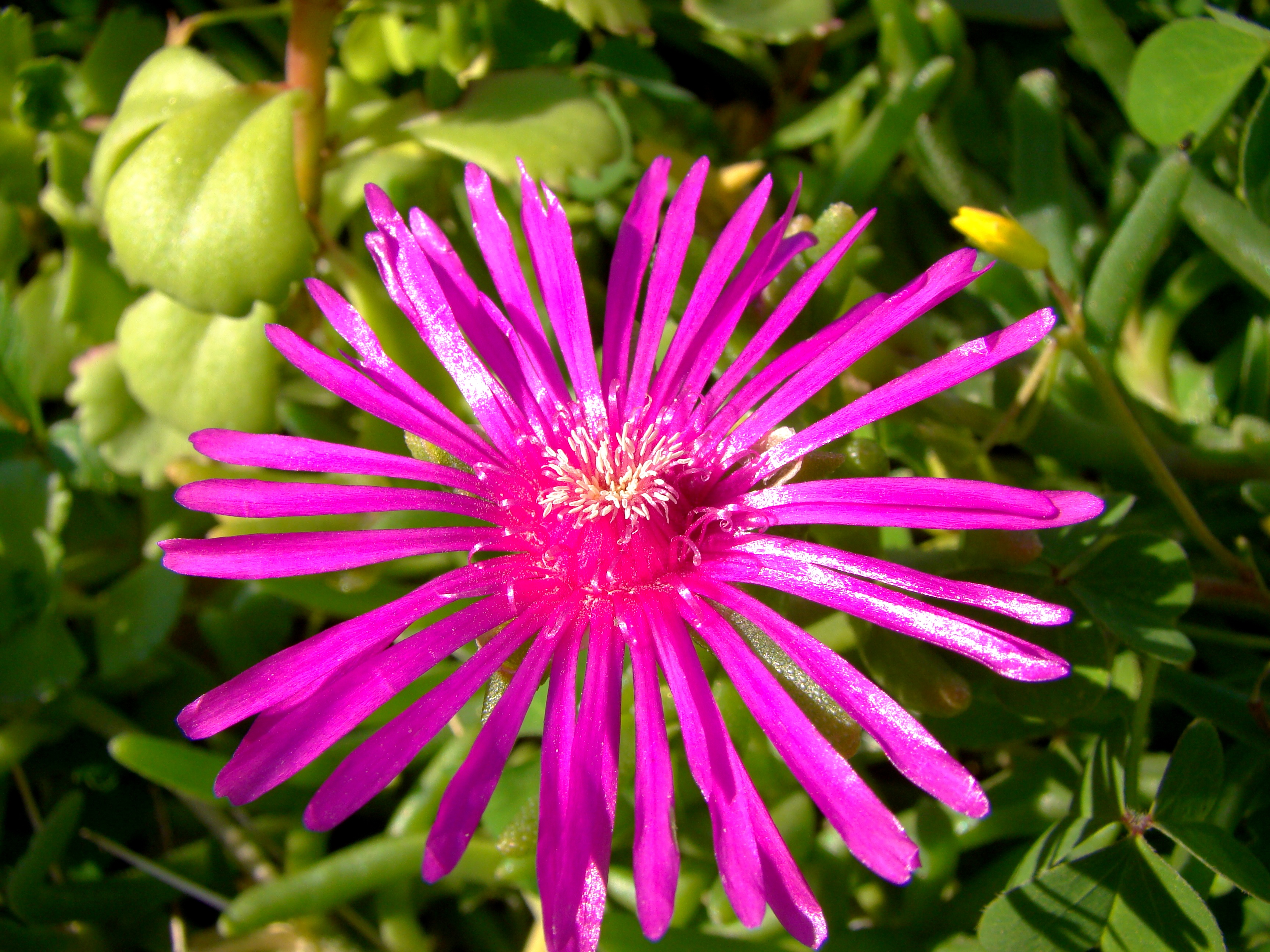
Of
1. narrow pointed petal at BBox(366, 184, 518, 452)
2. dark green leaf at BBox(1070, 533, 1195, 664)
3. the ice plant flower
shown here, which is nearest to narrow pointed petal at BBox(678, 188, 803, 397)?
the ice plant flower

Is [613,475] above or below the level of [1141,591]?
above

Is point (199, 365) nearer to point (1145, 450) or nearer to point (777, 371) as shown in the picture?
point (777, 371)

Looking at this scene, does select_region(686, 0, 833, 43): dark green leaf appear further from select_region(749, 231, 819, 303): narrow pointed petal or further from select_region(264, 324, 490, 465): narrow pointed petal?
select_region(264, 324, 490, 465): narrow pointed petal

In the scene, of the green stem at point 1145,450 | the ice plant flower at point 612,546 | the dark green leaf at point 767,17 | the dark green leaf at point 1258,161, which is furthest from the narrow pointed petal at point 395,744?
the dark green leaf at point 1258,161

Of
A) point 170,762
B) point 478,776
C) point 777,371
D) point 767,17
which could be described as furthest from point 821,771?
point 767,17

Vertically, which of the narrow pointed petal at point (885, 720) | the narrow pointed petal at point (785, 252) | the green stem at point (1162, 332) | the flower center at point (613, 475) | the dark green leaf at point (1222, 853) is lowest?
the dark green leaf at point (1222, 853)

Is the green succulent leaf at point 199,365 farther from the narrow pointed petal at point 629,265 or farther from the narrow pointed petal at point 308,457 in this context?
the narrow pointed petal at point 629,265
